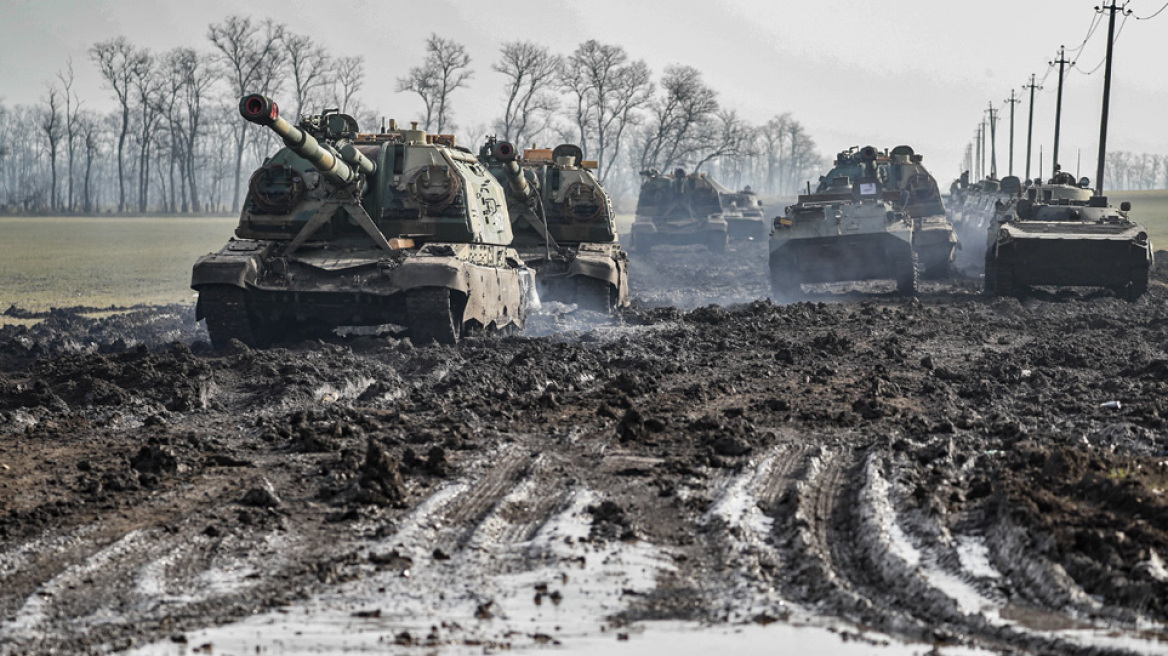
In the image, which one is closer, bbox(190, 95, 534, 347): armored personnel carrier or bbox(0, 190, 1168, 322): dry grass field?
bbox(190, 95, 534, 347): armored personnel carrier

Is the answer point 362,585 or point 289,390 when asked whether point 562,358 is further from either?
point 362,585

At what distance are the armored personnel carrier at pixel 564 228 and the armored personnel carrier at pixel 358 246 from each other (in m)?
1.94

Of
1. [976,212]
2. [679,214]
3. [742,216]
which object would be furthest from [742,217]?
[976,212]

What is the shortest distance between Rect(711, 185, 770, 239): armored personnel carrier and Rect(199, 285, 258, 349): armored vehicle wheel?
2847 centimetres

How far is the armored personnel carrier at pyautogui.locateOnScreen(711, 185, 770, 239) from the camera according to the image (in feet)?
137

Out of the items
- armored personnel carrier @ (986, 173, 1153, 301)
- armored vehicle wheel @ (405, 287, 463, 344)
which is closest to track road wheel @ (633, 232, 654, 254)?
armored personnel carrier @ (986, 173, 1153, 301)

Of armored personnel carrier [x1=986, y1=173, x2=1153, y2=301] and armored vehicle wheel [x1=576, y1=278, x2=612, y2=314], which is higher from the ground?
armored personnel carrier [x1=986, y1=173, x2=1153, y2=301]

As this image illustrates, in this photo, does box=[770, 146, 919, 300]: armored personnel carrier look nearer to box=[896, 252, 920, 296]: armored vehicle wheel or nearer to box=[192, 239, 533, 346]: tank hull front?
box=[896, 252, 920, 296]: armored vehicle wheel

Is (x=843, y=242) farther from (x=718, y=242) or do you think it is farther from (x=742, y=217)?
(x=742, y=217)

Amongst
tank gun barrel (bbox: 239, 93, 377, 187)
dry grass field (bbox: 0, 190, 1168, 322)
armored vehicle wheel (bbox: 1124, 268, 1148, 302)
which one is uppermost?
tank gun barrel (bbox: 239, 93, 377, 187)

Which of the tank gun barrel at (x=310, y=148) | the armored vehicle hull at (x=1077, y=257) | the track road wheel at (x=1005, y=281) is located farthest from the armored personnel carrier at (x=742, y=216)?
the tank gun barrel at (x=310, y=148)

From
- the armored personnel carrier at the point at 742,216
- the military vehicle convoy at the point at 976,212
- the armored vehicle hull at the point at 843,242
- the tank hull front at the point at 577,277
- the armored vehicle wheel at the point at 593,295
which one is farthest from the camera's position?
the armored personnel carrier at the point at 742,216

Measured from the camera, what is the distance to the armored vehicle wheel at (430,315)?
13938mm

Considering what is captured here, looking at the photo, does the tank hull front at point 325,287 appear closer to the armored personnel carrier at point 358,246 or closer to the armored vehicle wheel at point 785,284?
the armored personnel carrier at point 358,246
